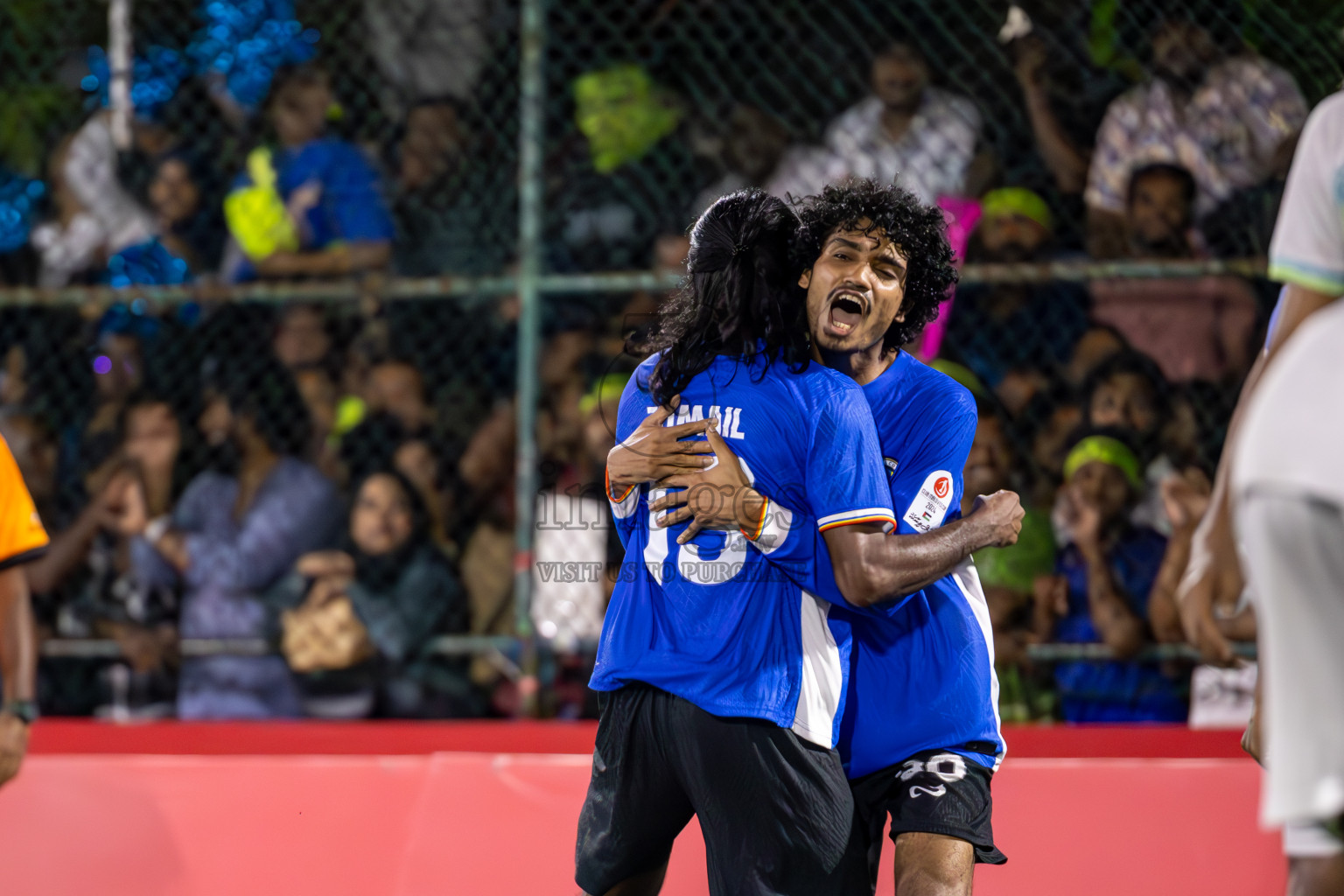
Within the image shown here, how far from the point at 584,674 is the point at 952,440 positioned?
2.35 meters

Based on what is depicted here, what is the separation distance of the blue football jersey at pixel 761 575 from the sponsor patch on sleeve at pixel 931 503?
126mm

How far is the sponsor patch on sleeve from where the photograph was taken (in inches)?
82.7

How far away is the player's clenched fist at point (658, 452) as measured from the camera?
1990mm

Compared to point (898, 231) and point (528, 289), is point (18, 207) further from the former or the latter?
point (898, 231)

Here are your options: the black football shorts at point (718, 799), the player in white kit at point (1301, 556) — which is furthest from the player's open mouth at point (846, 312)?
the player in white kit at point (1301, 556)

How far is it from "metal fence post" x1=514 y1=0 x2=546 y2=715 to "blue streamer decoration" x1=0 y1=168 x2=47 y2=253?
2.18 metres

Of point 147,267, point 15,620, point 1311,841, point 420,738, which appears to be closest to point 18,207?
point 147,267

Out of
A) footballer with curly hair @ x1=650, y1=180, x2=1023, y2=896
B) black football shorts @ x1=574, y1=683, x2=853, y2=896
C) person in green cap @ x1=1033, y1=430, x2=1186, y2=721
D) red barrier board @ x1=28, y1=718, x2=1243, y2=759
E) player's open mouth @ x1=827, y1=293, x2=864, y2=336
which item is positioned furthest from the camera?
person in green cap @ x1=1033, y1=430, x2=1186, y2=721

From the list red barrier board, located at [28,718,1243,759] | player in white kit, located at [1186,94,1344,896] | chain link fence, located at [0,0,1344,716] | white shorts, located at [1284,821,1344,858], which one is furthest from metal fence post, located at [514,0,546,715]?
player in white kit, located at [1186,94,1344,896]

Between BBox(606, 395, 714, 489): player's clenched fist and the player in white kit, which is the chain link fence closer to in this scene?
BBox(606, 395, 714, 489): player's clenched fist

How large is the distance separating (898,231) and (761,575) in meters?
0.66

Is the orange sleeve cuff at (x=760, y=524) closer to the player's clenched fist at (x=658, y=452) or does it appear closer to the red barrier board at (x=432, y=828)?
the player's clenched fist at (x=658, y=452)

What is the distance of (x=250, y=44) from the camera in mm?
5082

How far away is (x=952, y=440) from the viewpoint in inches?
84.9
